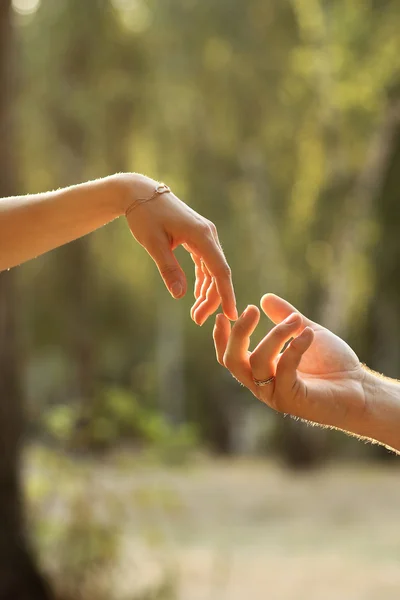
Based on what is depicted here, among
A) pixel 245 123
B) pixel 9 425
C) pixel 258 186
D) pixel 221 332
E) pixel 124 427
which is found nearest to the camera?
pixel 221 332

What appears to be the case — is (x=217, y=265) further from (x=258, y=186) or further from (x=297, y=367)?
(x=258, y=186)

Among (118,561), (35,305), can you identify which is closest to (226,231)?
(35,305)

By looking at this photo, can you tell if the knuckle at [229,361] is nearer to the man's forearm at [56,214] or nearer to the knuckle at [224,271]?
the knuckle at [224,271]

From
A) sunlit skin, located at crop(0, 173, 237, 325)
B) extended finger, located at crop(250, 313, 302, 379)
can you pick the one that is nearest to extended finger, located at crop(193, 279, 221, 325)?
sunlit skin, located at crop(0, 173, 237, 325)

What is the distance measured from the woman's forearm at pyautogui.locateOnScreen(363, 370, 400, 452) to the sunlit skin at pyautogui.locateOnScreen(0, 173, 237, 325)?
24cm

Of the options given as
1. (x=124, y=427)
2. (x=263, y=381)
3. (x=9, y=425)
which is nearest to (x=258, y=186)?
(x=124, y=427)

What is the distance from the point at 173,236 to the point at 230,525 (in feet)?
20.9

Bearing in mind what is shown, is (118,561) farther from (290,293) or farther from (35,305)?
(35,305)

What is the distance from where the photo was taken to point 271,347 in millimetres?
1198

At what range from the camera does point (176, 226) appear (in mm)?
1192

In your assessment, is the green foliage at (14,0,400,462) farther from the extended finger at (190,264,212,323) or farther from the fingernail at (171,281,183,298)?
the fingernail at (171,281,183,298)

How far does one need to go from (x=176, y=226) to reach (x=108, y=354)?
17.2m

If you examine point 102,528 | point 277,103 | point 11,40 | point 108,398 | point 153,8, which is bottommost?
point 102,528

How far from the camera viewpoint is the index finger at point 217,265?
1186mm
